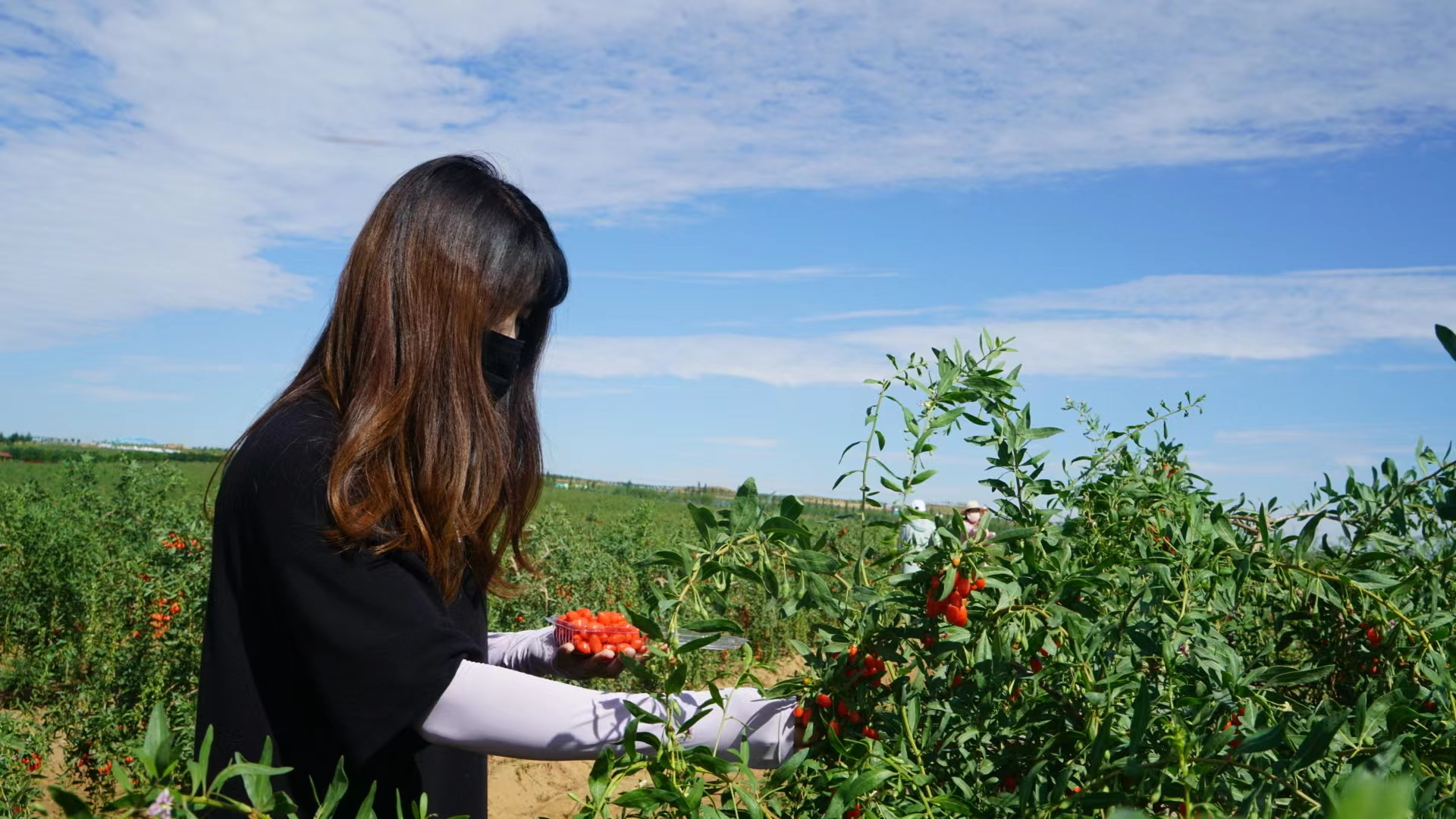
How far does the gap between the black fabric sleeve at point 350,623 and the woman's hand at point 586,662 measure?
348 mm

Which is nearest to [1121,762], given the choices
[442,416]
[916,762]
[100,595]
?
[916,762]

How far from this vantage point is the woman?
1.33 metres

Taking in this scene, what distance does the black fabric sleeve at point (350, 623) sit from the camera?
133cm

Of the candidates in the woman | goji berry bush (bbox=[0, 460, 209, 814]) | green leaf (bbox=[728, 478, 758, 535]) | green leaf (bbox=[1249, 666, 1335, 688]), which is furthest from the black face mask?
goji berry bush (bbox=[0, 460, 209, 814])

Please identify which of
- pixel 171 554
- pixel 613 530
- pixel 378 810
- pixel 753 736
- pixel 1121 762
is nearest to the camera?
pixel 1121 762

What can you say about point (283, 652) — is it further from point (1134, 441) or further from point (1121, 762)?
point (1134, 441)

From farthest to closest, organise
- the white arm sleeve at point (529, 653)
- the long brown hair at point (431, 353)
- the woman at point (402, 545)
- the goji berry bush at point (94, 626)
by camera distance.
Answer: the goji berry bush at point (94, 626) < the white arm sleeve at point (529, 653) < the long brown hair at point (431, 353) < the woman at point (402, 545)

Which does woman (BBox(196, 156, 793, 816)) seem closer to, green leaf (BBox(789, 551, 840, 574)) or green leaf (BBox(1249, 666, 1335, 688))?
green leaf (BBox(789, 551, 840, 574))

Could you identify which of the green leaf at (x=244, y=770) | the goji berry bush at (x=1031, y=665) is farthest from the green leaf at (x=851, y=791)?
the green leaf at (x=244, y=770)

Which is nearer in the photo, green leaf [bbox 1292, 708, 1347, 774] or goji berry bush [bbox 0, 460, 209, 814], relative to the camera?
green leaf [bbox 1292, 708, 1347, 774]

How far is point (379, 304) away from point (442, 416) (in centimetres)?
19

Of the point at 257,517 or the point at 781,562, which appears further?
the point at 257,517

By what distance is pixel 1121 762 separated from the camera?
2.99 feet

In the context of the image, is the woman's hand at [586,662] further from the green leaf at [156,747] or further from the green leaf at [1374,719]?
the green leaf at [1374,719]
